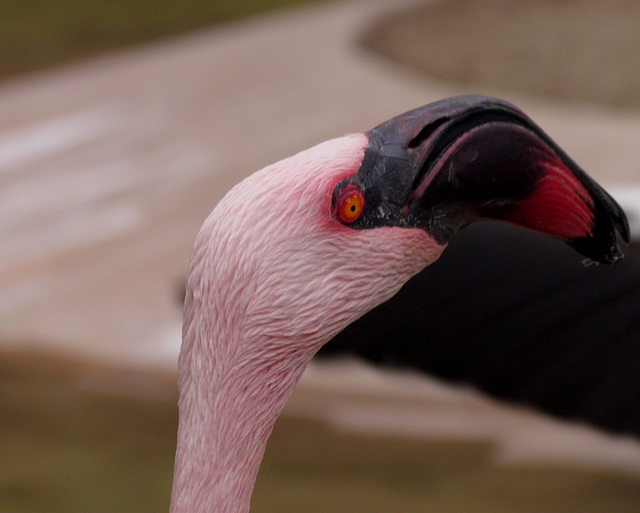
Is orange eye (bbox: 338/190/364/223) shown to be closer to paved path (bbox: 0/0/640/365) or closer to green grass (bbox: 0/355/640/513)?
green grass (bbox: 0/355/640/513)

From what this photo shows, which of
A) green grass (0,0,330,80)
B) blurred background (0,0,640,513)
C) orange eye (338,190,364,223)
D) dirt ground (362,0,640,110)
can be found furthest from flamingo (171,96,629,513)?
green grass (0,0,330,80)

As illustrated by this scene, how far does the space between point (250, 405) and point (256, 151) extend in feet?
6.82

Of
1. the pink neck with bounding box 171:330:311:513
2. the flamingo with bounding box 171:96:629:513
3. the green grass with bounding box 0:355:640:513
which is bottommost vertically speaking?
the green grass with bounding box 0:355:640:513

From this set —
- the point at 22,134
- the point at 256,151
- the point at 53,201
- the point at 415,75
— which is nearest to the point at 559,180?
the point at 53,201

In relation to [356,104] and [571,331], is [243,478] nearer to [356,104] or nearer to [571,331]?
[571,331]

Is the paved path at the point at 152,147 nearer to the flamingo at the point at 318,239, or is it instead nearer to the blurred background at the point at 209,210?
the blurred background at the point at 209,210

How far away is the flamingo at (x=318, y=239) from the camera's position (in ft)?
1.59

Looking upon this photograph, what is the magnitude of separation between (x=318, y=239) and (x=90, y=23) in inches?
167

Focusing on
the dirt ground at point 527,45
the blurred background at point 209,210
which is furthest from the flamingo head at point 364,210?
the dirt ground at point 527,45

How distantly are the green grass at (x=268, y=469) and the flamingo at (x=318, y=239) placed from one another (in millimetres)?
837

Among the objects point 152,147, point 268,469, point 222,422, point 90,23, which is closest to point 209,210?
point 152,147

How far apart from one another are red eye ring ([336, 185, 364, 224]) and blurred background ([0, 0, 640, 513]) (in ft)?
2.02

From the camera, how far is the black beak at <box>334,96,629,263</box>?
1.65 ft

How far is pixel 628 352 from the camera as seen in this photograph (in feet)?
3.39
